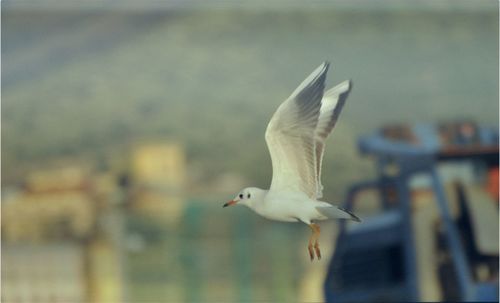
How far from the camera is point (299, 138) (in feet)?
8.49

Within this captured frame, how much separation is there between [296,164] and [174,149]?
56.2 inches

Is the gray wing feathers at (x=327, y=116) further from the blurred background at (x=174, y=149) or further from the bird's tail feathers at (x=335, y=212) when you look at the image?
the blurred background at (x=174, y=149)

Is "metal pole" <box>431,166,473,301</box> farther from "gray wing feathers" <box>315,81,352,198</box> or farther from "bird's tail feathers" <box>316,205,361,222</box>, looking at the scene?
"bird's tail feathers" <box>316,205,361,222</box>

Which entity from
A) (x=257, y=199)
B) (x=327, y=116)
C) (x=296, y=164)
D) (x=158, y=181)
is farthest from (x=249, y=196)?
(x=158, y=181)

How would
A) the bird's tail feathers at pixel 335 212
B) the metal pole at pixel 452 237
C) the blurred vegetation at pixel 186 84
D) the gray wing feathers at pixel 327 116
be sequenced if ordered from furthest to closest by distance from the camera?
the metal pole at pixel 452 237, the blurred vegetation at pixel 186 84, the gray wing feathers at pixel 327 116, the bird's tail feathers at pixel 335 212

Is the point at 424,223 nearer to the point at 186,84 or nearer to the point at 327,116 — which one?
the point at 186,84

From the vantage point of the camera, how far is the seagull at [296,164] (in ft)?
8.38

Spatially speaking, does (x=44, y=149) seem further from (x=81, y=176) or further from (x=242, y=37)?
(x=242, y=37)

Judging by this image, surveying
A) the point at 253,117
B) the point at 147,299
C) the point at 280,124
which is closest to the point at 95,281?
the point at 147,299

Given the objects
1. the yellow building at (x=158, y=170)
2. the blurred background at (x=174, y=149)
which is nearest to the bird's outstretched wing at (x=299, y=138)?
the blurred background at (x=174, y=149)

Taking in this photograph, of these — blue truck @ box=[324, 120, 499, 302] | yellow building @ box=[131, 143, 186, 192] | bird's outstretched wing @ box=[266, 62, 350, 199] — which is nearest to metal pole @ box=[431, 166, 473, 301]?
blue truck @ box=[324, 120, 499, 302]

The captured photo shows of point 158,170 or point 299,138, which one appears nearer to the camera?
point 299,138

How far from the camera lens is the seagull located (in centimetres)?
255

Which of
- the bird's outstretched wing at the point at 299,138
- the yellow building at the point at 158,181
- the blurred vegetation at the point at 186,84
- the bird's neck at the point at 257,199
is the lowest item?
the bird's neck at the point at 257,199
